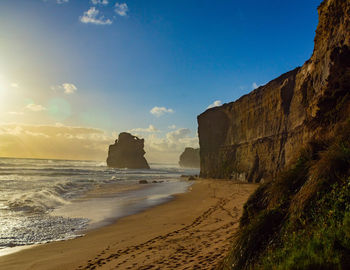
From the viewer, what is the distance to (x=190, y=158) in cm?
18000

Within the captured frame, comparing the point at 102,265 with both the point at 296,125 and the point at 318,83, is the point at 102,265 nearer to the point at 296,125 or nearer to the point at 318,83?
the point at 318,83

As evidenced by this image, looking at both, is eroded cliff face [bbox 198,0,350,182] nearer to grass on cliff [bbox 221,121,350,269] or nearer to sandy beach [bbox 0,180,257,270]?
grass on cliff [bbox 221,121,350,269]

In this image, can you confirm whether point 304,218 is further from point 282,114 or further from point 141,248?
point 282,114

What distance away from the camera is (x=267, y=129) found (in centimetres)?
2786

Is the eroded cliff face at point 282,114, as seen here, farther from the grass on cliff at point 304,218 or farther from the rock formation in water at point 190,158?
the rock formation in water at point 190,158

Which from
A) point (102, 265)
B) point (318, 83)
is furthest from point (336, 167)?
point (102, 265)

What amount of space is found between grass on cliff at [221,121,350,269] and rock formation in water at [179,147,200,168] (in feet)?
536

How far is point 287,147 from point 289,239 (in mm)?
22241

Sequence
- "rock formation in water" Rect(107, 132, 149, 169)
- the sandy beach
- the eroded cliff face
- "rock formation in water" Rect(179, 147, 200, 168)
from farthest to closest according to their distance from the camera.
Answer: "rock formation in water" Rect(179, 147, 200, 168)
"rock formation in water" Rect(107, 132, 149, 169)
the eroded cliff face
the sandy beach

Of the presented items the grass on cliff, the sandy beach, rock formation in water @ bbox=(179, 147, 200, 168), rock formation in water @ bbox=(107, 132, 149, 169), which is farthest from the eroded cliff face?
rock formation in water @ bbox=(179, 147, 200, 168)

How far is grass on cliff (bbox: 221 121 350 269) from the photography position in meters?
2.78

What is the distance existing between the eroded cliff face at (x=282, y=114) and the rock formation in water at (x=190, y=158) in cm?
12551

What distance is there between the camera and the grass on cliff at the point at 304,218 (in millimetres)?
2775

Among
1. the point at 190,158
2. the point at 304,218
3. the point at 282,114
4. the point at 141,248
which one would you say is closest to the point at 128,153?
the point at 190,158
